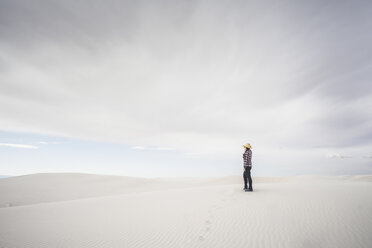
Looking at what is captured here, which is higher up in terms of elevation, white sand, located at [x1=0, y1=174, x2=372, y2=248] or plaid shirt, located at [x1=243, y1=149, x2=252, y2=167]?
plaid shirt, located at [x1=243, y1=149, x2=252, y2=167]

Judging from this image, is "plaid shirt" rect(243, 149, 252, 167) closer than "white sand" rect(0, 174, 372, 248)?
No

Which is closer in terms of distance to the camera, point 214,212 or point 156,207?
point 214,212

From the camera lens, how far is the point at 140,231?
6.04 metres

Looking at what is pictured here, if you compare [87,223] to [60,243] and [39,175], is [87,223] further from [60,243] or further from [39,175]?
[39,175]

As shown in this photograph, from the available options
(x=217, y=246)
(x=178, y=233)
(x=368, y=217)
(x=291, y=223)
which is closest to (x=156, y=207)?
(x=178, y=233)

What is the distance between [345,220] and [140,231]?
6589mm

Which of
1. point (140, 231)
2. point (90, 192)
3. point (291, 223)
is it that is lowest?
point (90, 192)

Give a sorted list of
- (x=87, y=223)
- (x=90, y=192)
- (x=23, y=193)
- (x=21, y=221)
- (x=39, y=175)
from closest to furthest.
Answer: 1. (x=87, y=223)
2. (x=21, y=221)
3. (x=23, y=193)
4. (x=90, y=192)
5. (x=39, y=175)

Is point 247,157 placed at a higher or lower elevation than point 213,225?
higher

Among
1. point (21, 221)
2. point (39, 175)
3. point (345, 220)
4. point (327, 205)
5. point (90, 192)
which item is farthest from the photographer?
point (39, 175)

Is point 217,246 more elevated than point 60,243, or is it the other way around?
point 217,246

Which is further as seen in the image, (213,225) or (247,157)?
(247,157)

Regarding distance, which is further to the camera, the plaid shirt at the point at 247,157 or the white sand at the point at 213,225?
the plaid shirt at the point at 247,157

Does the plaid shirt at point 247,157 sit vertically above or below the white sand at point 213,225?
above
